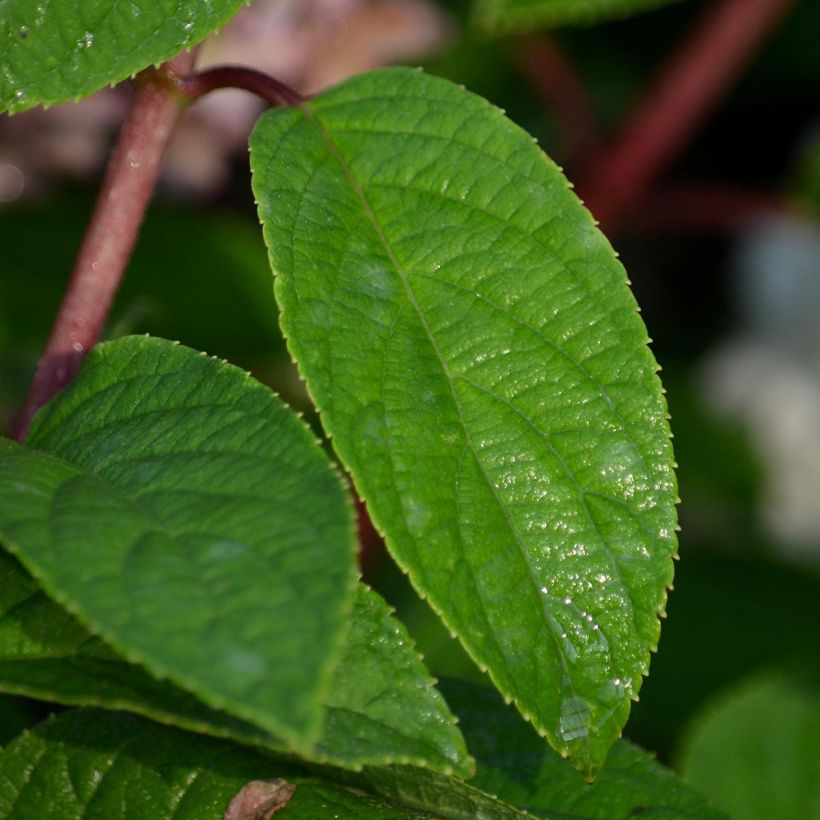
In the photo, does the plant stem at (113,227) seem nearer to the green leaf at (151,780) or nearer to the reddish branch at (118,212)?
the reddish branch at (118,212)

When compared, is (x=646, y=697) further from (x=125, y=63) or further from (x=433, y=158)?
(x=125, y=63)

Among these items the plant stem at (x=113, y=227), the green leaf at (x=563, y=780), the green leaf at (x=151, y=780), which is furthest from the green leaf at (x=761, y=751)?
the plant stem at (x=113, y=227)

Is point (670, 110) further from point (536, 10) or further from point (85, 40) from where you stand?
point (85, 40)

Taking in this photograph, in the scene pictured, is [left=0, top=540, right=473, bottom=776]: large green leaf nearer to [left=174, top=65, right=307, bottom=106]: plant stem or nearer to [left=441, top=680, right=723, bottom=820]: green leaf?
[left=441, top=680, right=723, bottom=820]: green leaf

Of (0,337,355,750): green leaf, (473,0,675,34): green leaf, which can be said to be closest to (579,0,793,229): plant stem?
(473,0,675,34): green leaf

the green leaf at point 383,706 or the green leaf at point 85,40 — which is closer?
the green leaf at point 383,706

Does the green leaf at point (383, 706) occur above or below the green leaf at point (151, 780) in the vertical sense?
above
